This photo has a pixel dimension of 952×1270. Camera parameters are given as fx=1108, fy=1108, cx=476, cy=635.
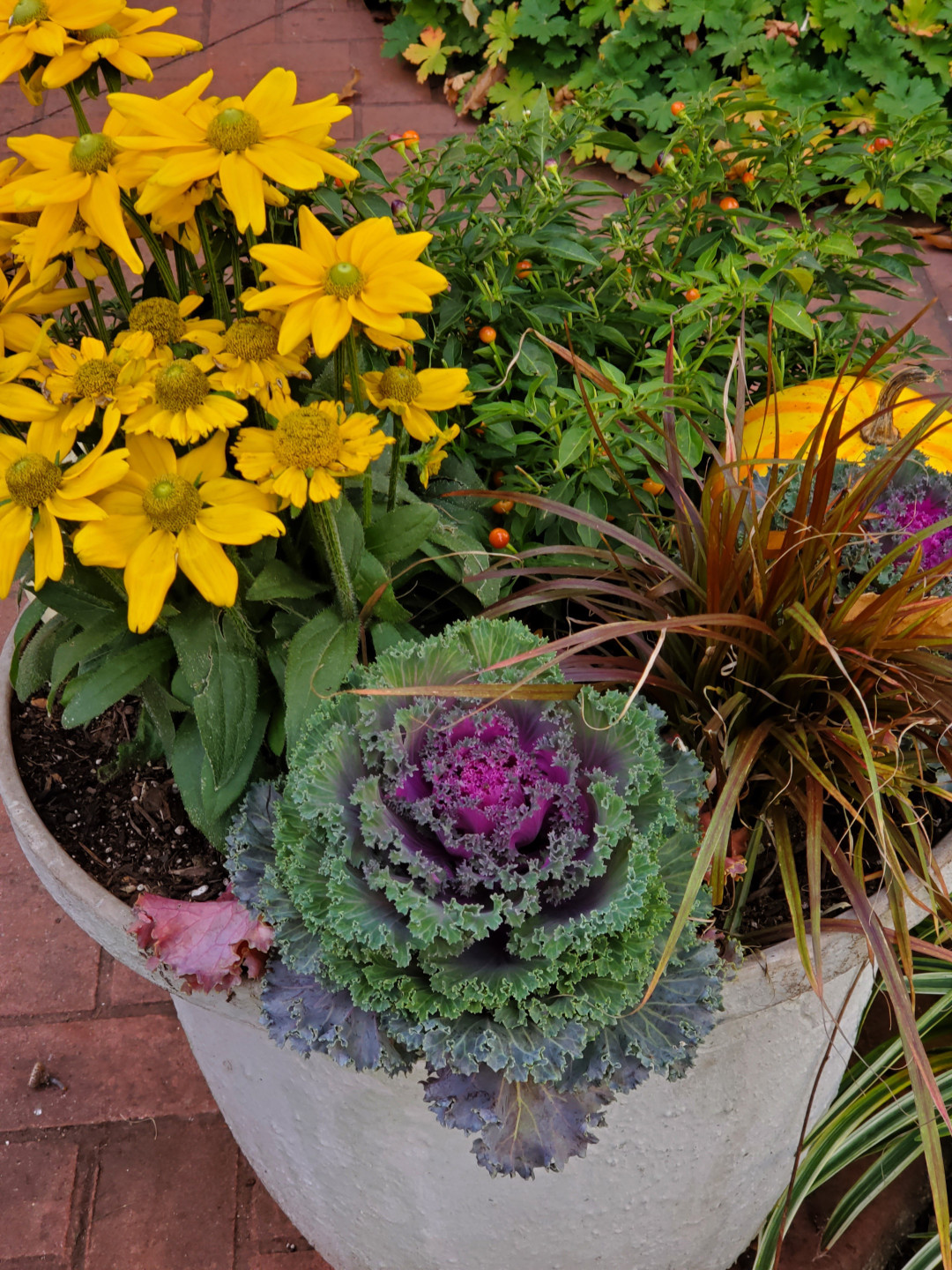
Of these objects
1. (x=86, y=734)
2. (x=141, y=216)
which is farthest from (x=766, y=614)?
→ (x=86, y=734)

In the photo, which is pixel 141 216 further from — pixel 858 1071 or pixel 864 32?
pixel 864 32

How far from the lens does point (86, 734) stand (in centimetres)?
146

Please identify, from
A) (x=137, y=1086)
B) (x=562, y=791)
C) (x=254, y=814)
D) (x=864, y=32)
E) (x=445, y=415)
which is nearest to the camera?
(x=562, y=791)

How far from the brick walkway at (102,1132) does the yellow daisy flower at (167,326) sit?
4.09 ft

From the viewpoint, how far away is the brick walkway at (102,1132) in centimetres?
161

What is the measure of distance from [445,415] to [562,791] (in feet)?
1.87

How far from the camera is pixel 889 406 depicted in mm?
1152

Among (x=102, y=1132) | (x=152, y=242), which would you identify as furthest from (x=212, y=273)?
(x=102, y=1132)

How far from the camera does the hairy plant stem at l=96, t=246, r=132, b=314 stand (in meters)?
1.01

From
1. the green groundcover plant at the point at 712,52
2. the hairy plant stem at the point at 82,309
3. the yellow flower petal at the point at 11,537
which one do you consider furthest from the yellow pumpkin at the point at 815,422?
the green groundcover plant at the point at 712,52

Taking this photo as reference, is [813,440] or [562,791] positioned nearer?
[562,791]

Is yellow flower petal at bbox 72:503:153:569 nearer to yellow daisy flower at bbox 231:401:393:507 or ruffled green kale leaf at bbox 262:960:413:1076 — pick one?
yellow daisy flower at bbox 231:401:393:507

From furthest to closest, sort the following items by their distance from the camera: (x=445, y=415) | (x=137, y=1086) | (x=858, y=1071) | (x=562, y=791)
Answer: (x=137, y=1086), (x=858, y=1071), (x=445, y=415), (x=562, y=791)

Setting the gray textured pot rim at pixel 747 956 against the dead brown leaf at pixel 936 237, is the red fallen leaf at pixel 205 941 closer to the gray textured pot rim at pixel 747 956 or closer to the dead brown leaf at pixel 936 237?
the gray textured pot rim at pixel 747 956
